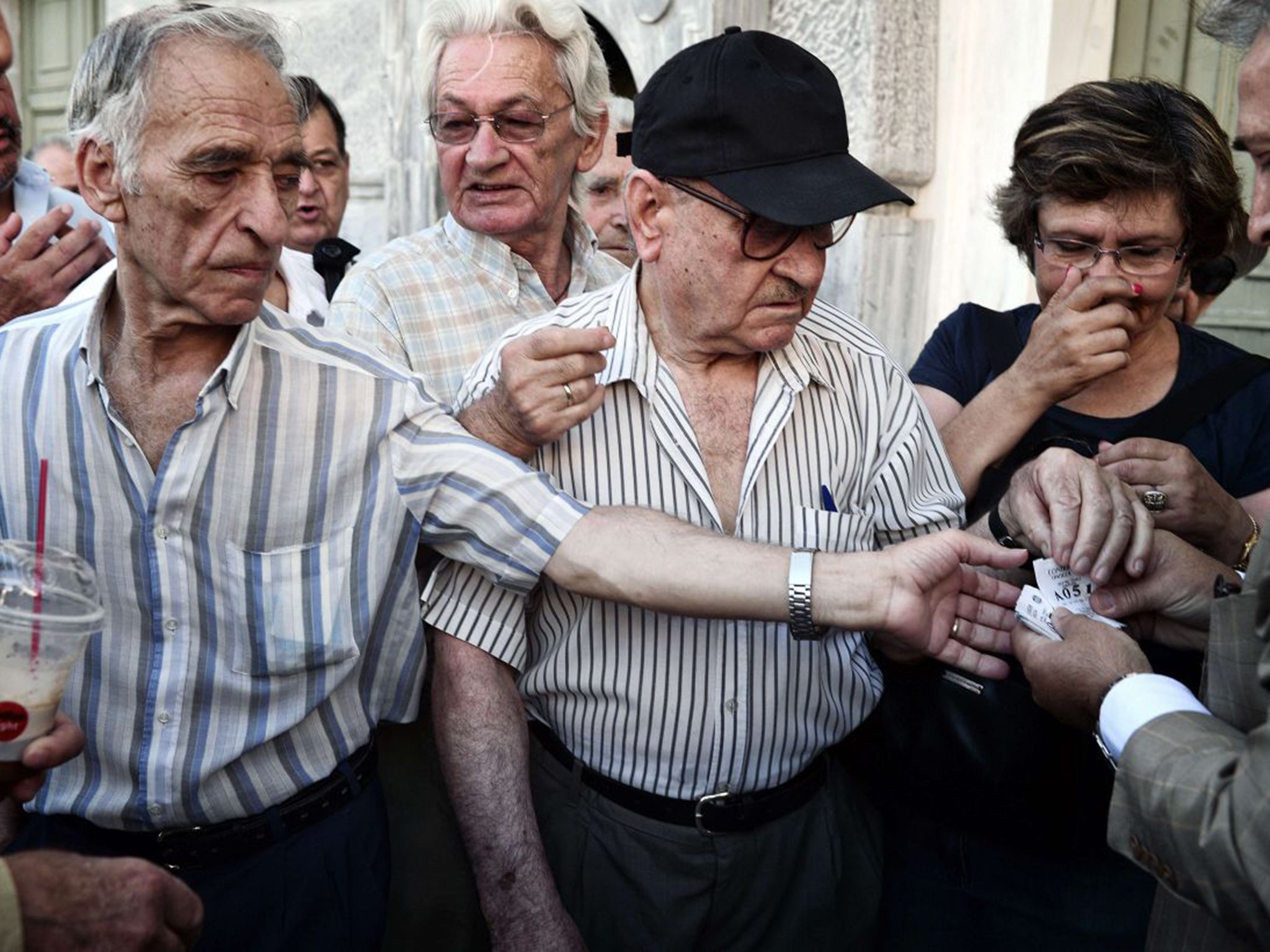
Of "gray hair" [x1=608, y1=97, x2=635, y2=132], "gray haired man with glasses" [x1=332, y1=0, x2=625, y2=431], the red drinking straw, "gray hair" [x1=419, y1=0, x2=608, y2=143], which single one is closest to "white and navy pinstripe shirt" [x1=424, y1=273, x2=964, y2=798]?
"gray haired man with glasses" [x1=332, y1=0, x2=625, y2=431]

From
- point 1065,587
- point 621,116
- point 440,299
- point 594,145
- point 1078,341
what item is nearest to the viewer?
point 1065,587

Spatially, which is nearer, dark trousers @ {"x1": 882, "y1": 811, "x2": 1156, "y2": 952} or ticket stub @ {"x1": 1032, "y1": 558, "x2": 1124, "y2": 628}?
ticket stub @ {"x1": 1032, "y1": 558, "x2": 1124, "y2": 628}

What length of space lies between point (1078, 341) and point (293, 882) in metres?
1.70

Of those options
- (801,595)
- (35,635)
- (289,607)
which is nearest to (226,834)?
(289,607)

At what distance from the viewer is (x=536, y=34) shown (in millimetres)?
2891

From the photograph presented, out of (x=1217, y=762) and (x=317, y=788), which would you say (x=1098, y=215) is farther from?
(x=317, y=788)

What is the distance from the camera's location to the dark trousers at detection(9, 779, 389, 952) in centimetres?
194

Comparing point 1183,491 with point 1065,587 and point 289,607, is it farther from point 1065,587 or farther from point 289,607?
point 289,607

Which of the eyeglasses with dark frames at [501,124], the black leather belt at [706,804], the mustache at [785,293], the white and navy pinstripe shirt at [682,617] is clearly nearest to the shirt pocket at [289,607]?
the white and navy pinstripe shirt at [682,617]

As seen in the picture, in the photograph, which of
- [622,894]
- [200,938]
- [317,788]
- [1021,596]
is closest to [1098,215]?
[1021,596]

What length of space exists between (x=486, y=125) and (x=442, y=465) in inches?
46.3

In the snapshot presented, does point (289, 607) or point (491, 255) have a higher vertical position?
point (491, 255)

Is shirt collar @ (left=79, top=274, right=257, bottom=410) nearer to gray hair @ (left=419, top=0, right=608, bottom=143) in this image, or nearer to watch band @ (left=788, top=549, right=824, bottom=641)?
watch band @ (left=788, top=549, right=824, bottom=641)

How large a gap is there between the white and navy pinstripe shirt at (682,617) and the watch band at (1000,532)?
0.08m
